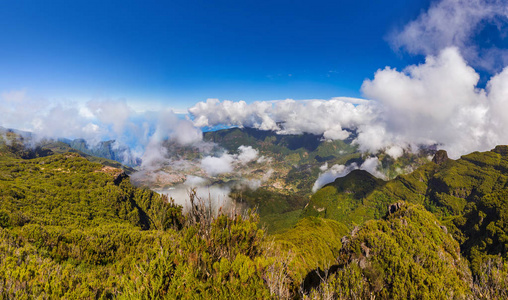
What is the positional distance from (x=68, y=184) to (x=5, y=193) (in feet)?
110

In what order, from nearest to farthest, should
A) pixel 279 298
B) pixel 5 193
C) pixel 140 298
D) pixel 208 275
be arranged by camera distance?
pixel 140 298 < pixel 279 298 < pixel 208 275 < pixel 5 193

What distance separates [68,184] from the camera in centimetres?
9738

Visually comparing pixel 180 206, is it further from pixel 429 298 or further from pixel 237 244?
pixel 429 298

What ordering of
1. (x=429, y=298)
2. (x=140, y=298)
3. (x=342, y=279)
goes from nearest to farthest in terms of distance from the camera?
(x=140, y=298), (x=429, y=298), (x=342, y=279)

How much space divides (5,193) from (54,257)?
70.5 meters

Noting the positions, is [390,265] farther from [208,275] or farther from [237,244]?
[208,275]

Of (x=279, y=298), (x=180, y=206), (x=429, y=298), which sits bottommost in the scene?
(x=429, y=298)

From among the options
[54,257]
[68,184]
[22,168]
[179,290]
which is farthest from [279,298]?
[22,168]

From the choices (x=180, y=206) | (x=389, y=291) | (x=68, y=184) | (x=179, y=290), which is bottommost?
(x=68, y=184)

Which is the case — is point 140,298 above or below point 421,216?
above

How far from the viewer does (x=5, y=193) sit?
6531 cm

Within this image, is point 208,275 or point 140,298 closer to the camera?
point 140,298

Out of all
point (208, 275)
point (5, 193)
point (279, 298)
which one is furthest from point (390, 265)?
point (5, 193)

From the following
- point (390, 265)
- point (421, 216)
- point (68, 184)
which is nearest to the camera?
point (390, 265)
